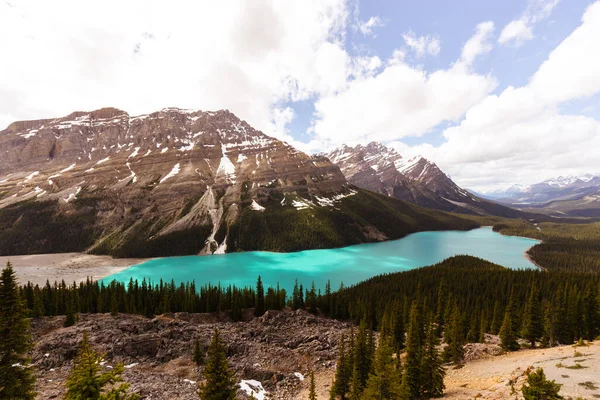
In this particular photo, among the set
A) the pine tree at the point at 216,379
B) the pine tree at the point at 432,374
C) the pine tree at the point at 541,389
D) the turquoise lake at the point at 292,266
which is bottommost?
the turquoise lake at the point at 292,266

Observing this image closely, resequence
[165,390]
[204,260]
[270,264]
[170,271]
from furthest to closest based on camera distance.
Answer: [204,260] → [270,264] → [170,271] → [165,390]

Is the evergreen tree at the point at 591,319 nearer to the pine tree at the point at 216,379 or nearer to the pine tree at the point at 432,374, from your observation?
the pine tree at the point at 432,374

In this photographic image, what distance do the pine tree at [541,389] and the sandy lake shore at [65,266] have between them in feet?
493

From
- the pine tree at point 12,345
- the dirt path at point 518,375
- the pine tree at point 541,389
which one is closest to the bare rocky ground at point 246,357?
the dirt path at point 518,375

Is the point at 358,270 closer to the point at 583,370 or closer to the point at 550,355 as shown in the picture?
the point at 550,355

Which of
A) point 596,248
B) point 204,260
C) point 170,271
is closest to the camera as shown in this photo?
point 170,271

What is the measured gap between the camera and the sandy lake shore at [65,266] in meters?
125

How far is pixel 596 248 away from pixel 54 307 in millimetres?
306944

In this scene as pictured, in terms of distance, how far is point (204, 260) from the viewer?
553 ft

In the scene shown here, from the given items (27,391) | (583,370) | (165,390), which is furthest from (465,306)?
(27,391)

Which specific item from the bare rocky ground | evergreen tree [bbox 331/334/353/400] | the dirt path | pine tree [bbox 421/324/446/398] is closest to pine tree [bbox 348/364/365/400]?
evergreen tree [bbox 331/334/353/400]

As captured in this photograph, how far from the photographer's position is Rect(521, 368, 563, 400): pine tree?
15953 millimetres

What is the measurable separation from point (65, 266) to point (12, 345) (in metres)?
175

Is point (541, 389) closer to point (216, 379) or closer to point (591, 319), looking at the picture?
point (216, 379)
